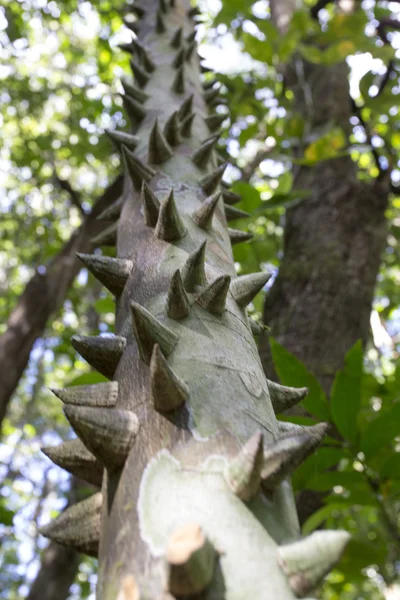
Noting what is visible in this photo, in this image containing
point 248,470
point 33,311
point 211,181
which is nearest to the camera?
point 248,470

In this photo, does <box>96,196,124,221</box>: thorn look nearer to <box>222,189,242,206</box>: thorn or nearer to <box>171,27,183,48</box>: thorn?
<box>222,189,242,206</box>: thorn

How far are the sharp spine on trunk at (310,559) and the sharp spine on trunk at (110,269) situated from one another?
0.57m

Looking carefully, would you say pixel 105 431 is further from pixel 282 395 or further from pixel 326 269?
pixel 326 269

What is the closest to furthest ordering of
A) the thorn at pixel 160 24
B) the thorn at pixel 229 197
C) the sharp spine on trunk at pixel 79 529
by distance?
the sharp spine on trunk at pixel 79 529 < the thorn at pixel 229 197 < the thorn at pixel 160 24

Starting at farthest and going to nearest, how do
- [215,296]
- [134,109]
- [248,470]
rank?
[134,109] → [215,296] → [248,470]

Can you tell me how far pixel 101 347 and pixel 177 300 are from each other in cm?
14

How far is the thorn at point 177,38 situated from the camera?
1.85 meters

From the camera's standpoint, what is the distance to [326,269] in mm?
2309

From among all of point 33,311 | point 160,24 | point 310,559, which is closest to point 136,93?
point 160,24

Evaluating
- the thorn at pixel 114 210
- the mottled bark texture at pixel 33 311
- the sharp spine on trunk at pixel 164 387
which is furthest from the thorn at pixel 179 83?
the mottled bark texture at pixel 33 311

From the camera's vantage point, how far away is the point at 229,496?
547 mm

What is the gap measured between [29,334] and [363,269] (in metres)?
1.95

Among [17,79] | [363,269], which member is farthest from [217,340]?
[17,79]

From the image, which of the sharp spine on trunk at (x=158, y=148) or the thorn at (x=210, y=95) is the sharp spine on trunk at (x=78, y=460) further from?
the thorn at (x=210, y=95)
